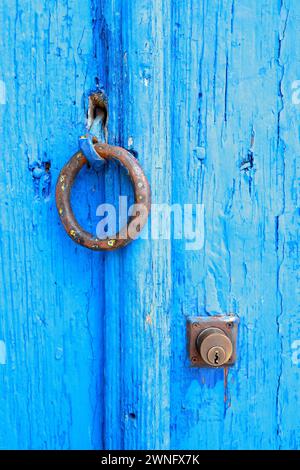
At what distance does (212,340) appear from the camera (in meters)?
0.71

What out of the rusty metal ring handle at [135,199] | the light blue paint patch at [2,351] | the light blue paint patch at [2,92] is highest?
the light blue paint patch at [2,92]

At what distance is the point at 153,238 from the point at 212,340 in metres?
0.19

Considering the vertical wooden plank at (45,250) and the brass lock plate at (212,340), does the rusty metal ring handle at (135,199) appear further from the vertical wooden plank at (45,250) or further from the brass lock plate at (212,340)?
the brass lock plate at (212,340)

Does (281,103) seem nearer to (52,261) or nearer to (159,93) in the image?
(159,93)

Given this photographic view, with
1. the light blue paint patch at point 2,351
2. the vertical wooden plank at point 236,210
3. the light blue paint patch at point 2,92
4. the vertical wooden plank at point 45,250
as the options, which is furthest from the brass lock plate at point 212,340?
the light blue paint patch at point 2,92

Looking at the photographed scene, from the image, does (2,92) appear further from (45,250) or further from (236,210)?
(236,210)

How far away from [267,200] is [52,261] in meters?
0.38

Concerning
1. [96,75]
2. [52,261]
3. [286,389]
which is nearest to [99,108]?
[96,75]

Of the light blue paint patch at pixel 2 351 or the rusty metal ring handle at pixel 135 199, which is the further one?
the light blue paint patch at pixel 2 351

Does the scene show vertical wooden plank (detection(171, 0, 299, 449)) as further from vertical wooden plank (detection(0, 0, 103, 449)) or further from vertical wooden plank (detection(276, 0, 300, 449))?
vertical wooden plank (detection(0, 0, 103, 449))

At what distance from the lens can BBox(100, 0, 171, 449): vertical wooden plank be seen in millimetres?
665

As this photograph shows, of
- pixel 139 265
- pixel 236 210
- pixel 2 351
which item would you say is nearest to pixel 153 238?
pixel 139 265

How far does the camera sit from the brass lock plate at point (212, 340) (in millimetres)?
706

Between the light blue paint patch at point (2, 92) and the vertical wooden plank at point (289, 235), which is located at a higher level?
the light blue paint patch at point (2, 92)
